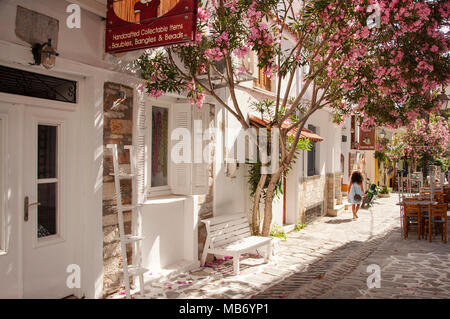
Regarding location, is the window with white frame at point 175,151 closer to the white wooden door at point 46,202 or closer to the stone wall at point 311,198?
the white wooden door at point 46,202

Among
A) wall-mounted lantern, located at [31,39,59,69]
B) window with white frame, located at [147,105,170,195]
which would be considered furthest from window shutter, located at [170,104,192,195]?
wall-mounted lantern, located at [31,39,59,69]

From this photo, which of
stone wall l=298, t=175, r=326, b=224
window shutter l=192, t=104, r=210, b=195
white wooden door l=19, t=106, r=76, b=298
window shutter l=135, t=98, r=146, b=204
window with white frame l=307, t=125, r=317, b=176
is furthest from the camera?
window with white frame l=307, t=125, r=317, b=176

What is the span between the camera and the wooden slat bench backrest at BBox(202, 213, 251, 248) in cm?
623

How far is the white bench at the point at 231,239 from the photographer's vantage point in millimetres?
6054

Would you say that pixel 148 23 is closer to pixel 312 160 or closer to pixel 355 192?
pixel 312 160

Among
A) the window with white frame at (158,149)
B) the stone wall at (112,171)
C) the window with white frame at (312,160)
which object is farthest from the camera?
the window with white frame at (312,160)

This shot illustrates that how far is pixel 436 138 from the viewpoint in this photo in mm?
18016

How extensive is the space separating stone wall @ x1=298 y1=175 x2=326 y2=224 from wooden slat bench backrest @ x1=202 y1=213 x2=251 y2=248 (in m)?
3.92

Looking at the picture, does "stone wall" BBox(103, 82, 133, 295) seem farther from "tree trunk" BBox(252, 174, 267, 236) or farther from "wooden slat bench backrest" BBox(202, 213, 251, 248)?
"tree trunk" BBox(252, 174, 267, 236)

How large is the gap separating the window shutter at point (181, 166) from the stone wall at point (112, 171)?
46.2 inches

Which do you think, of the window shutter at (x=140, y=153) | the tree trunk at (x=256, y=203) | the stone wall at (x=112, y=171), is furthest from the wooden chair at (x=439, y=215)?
the stone wall at (x=112, y=171)

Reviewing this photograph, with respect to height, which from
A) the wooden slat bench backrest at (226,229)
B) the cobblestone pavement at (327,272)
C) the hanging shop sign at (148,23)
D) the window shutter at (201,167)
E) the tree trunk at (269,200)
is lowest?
the cobblestone pavement at (327,272)
